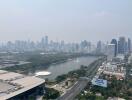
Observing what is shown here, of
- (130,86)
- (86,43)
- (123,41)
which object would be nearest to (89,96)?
(130,86)

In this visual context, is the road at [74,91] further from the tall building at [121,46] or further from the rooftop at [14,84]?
the tall building at [121,46]

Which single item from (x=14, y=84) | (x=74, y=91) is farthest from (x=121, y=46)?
(x=14, y=84)

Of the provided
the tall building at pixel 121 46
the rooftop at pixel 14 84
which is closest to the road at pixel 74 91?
the rooftop at pixel 14 84

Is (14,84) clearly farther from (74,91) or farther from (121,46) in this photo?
(121,46)

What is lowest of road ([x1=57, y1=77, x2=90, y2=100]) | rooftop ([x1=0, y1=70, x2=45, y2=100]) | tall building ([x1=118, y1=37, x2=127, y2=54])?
road ([x1=57, y1=77, x2=90, y2=100])

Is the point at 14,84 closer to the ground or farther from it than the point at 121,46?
closer to the ground

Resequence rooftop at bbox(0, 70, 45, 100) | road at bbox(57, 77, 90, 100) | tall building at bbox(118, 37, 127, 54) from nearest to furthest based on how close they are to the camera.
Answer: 1. rooftop at bbox(0, 70, 45, 100)
2. road at bbox(57, 77, 90, 100)
3. tall building at bbox(118, 37, 127, 54)

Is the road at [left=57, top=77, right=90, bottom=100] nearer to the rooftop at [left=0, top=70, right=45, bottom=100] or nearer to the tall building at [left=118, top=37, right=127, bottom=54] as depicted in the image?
the rooftop at [left=0, top=70, right=45, bottom=100]

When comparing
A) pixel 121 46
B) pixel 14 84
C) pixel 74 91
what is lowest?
pixel 74 91

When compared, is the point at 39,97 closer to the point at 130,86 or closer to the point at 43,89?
the point at 43,89

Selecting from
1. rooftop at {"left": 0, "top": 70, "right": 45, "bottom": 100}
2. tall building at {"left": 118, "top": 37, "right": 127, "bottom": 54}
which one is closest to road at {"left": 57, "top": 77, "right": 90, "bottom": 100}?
rooftop at {"left": 0, "top": 70, "right": 45, "bottom": 100}

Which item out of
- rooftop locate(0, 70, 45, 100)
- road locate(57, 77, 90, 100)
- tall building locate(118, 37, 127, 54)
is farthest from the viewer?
tall building locate(118, 37, 127, 54)
